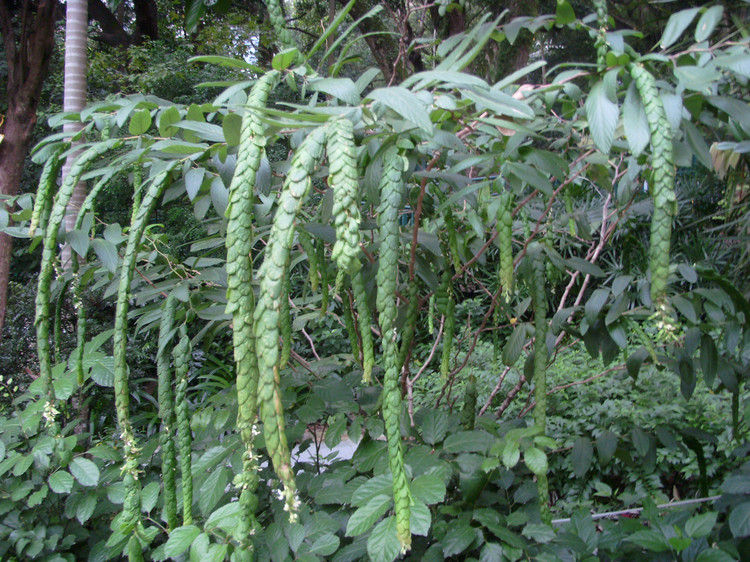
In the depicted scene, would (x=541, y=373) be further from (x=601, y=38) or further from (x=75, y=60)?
(x=75, y=60)

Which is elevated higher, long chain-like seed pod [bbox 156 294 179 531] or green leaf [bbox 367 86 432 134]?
green leaf [bbox 367 86 432 134]

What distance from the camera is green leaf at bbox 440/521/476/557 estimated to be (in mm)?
1172

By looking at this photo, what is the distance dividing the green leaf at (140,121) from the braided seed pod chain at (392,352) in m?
0.60

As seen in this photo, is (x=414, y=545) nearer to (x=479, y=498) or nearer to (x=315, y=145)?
(x=479, y=498)

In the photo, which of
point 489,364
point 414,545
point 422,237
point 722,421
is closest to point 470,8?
point 489,364

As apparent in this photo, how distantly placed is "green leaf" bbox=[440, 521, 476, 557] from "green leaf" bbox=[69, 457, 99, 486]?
0.96 meters

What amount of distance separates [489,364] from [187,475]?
3.12m

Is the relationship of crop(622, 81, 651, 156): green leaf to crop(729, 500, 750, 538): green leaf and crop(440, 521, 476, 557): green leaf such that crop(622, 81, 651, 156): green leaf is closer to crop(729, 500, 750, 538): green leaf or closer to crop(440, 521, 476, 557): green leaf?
crop(440, 521, 476, 557): green leaf

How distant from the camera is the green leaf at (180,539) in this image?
3.86ft

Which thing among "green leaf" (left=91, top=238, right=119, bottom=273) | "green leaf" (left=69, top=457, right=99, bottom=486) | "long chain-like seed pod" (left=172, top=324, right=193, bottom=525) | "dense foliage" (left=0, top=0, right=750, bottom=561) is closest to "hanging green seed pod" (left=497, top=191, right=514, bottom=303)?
"dense foliage" (left=0, top=0, right=750, bottom=561)

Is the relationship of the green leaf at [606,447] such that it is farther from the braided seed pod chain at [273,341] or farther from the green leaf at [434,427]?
the braided seed pod chain at [273,341]

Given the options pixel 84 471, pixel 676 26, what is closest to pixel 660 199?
pixel 676 26

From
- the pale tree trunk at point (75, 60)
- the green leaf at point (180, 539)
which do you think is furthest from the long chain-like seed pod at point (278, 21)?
the pale tree trunk at point (75, 60)

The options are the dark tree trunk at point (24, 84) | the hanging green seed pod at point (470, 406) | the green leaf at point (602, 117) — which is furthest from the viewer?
the dark tree trunk at point (24, 84)
